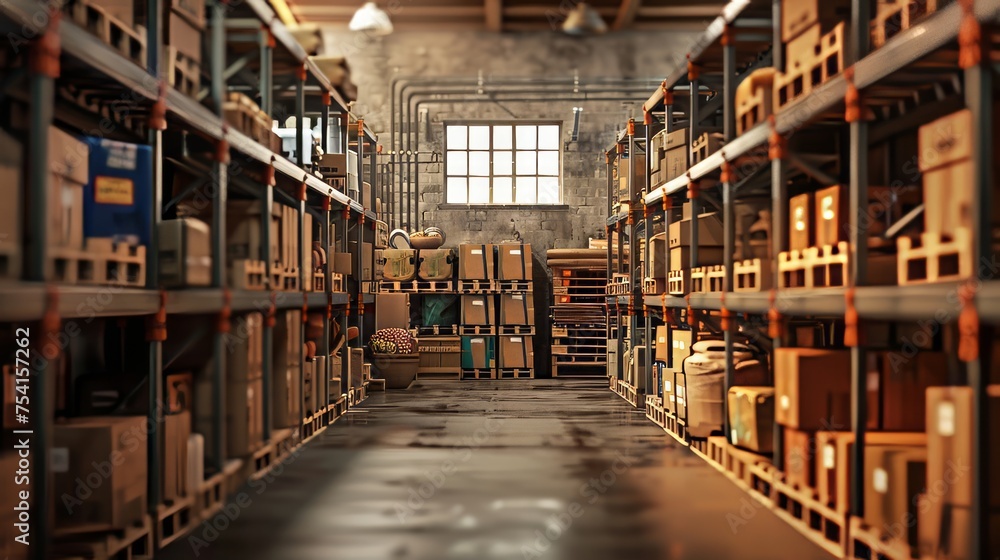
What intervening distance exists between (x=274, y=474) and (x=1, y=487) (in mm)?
3337

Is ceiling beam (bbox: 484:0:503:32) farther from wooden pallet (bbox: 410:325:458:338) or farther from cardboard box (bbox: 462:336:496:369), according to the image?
cardboard box (bbox: 462:336:496:369)

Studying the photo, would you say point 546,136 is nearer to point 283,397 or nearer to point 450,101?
point 450,101

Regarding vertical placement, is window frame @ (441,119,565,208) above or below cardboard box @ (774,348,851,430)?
above

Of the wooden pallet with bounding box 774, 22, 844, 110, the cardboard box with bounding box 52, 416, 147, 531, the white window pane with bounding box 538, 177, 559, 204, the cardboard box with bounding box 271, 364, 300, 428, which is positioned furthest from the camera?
the white window pane with bounding box 538, 177, 559, 204

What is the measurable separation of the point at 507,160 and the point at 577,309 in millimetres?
3469

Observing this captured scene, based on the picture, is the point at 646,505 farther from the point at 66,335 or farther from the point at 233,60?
the point at 233,60

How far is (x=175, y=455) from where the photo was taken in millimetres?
5133

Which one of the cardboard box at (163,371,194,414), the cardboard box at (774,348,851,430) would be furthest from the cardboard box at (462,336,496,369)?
the cardboard box at (774,348,851,430)

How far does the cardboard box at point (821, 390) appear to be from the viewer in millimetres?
5164

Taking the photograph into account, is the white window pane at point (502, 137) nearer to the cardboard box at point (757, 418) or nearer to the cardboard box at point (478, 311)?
the cardboard box at point (478, 311)

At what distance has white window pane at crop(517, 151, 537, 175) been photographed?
16641 millimetres

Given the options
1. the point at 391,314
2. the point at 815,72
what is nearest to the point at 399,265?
the point at 391,314

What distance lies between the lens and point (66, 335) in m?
5.43

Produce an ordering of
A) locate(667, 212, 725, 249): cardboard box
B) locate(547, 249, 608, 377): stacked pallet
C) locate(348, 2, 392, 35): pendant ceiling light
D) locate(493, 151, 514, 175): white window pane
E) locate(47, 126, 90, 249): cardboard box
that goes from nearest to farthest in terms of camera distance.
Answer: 1. locate(47, 126, 90, 249): cardboard box
2. locate(667, 212, 725, 249): cardboard box
3. locate(348, 2, 392, 35): pendant ceiling light
4. locate(547, 249, 608, 377): stacked pallet
5. locate(493, 151, 514, 175): white window pane
